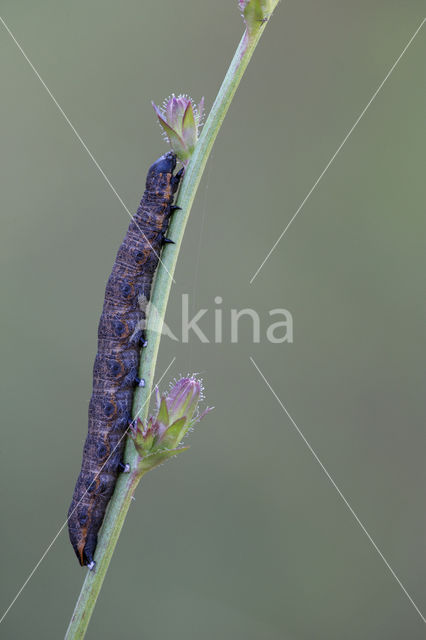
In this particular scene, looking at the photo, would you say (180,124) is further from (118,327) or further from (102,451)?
(102,451)

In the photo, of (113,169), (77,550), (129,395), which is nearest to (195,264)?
(113,169)

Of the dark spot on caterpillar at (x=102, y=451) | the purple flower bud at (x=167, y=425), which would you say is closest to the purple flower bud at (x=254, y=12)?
the purple flower bud at (x=167, y=425)

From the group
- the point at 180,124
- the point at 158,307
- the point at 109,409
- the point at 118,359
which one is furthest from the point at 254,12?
the point at 109,409

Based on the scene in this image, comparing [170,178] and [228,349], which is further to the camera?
[228,349]

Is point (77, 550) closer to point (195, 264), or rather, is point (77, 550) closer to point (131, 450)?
point (131, 450)

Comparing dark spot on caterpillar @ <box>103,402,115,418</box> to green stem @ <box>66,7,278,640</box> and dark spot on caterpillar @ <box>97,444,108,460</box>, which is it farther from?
green stem @ <box>66,7,278,640</box>

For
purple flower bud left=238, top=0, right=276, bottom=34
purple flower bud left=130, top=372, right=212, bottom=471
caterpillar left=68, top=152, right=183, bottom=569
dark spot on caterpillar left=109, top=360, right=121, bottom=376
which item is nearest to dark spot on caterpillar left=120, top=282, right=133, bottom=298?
caterpillar left=68, top=152, right=183, bottom=569

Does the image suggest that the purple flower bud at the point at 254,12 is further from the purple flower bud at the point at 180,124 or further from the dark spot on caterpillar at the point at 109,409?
the dark spot on caterpillar at the point at 109,409
